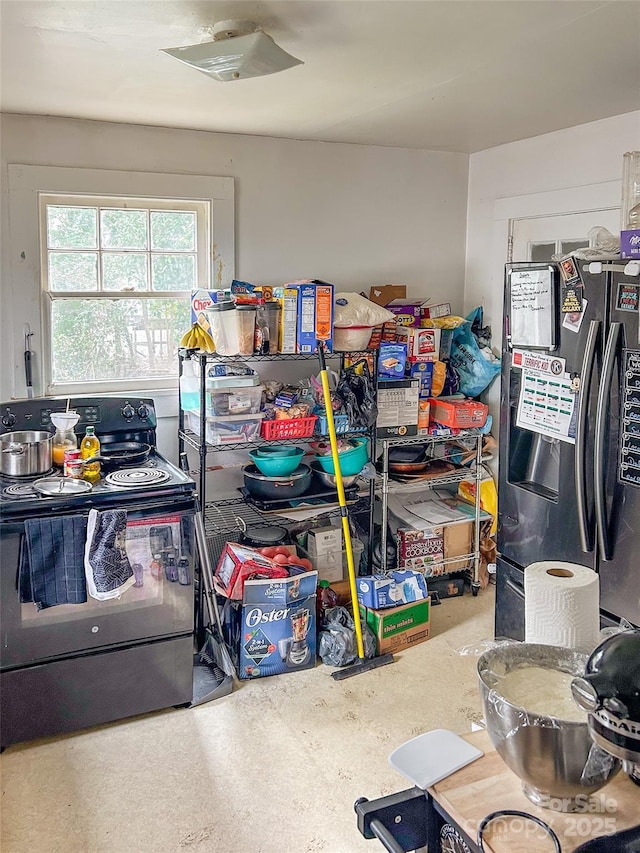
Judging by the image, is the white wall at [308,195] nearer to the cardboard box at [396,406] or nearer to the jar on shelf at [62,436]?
the jar on shelf at [62,436]

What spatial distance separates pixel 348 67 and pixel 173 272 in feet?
4.62

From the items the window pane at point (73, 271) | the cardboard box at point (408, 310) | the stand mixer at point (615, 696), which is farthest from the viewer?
the cardboard box at point (408, 310)

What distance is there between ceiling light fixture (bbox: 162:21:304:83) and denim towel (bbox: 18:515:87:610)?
1459mm

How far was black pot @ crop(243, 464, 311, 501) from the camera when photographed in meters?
3.37

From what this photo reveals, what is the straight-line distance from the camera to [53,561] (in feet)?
8.08

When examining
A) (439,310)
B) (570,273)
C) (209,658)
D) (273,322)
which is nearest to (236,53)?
(570,273)

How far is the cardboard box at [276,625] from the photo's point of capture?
9.75 ft

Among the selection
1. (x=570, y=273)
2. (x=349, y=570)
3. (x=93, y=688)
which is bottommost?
(x=93, y=688)

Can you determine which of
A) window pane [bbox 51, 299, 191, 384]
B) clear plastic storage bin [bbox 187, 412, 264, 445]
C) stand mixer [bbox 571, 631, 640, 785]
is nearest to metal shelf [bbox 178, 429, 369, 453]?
clear plastic storage bin [bbox 187, 412, 264, 445]

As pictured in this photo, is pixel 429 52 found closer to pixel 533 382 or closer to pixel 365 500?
pixel 533 382

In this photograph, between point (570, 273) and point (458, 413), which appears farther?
point (458, 413)

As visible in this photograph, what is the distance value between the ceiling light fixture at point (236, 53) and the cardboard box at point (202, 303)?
1228 mm

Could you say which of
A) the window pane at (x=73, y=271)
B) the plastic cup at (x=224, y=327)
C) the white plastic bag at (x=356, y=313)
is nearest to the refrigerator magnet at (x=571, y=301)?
the white plastic bag at (x=356, y=313)

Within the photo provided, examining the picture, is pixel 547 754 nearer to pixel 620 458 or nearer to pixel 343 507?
pixel 620 458
